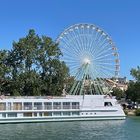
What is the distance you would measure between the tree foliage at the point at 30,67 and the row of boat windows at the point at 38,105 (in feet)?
53.6

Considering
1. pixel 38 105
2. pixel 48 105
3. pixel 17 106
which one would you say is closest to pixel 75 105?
pixel 48 105

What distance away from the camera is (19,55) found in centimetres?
10850

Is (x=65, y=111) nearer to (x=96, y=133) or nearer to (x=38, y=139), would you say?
(x=96, y=133)

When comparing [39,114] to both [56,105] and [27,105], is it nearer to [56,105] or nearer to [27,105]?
[27,105]

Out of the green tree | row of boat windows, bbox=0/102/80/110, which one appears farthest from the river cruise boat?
the green tree

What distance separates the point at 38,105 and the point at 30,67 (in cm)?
2183

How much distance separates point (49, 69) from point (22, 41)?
8.75 meters

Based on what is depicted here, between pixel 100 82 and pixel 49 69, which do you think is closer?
pixel 100 82

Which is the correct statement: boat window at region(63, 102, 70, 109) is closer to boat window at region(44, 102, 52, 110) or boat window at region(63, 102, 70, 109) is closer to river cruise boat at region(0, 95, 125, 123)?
river cruise boat at region(0, 95, 125, 123)

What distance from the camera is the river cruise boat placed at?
280ft

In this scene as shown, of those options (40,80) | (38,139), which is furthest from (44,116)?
(38,139)

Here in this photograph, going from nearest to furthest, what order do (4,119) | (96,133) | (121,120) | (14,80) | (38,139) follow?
(38,139) → (96,133) → (4,119) → (121,120) → (14,80)

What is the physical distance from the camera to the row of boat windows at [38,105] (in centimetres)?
8562

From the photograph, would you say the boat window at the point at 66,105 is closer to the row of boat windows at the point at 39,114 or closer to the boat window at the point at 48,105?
the row of boat windows at the point at 39,114
